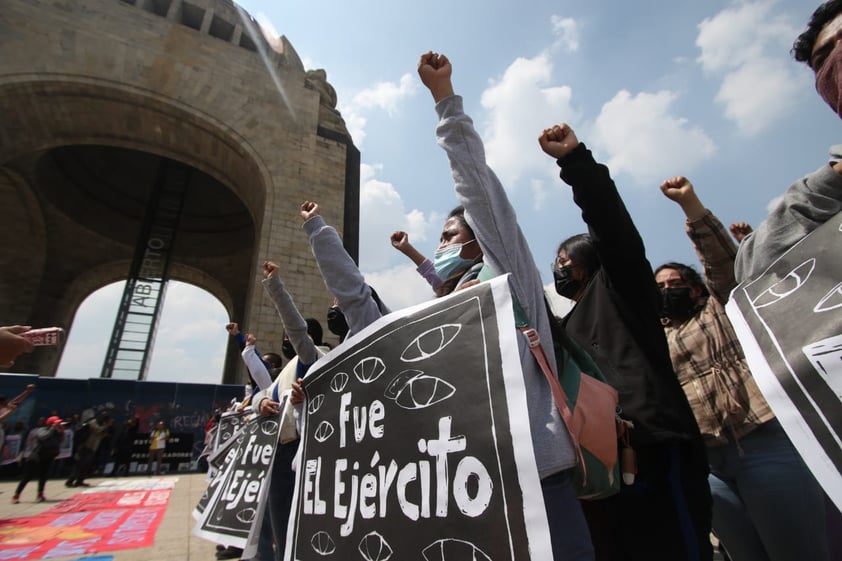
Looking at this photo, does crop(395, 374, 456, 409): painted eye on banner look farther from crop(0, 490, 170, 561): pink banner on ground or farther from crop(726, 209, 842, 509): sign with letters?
crop(0, 490, 170, 561): pink banner on ground

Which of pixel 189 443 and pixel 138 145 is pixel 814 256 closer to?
pixel 189 443

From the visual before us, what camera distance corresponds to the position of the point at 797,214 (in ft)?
3.89

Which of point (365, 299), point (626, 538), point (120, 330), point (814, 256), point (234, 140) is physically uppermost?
point (234, 140)

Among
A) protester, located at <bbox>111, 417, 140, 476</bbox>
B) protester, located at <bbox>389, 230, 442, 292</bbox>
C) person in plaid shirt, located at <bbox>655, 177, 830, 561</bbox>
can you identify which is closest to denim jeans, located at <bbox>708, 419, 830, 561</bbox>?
person in plaid shirt, located at <bbox>655, 177, 830, 561</bbox>

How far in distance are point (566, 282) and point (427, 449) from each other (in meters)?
1.04

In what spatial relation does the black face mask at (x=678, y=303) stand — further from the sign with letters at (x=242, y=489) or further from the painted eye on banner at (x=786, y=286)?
the sign with letters at (x=242, y=489)

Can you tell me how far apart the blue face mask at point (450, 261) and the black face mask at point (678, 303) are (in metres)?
1.05

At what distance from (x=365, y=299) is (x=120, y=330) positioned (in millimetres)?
17879

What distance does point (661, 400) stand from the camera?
1316mm

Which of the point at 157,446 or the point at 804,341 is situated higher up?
the point at 157,446

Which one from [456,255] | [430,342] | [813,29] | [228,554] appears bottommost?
[228,554]

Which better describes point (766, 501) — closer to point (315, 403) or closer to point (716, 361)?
point (716, 361)

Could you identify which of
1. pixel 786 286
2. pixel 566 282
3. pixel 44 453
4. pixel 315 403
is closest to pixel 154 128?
pixel 44 453

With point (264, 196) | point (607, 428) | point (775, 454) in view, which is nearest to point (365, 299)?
point (607, 428)
